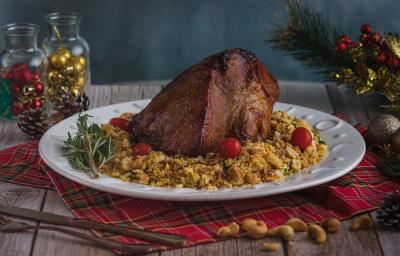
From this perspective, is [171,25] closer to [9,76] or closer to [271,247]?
[9,76]

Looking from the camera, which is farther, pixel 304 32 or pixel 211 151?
pixel 304 32

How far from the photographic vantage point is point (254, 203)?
3.19 m

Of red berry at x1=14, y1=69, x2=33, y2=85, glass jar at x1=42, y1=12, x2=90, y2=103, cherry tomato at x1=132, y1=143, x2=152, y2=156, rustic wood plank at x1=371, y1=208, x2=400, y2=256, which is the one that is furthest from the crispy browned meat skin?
glass jar at x1=42, y1=12, x2=90, y2=103

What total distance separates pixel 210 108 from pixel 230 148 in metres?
0.23

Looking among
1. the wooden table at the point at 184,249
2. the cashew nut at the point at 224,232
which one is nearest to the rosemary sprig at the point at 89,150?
the wooden table at the point at 184,249

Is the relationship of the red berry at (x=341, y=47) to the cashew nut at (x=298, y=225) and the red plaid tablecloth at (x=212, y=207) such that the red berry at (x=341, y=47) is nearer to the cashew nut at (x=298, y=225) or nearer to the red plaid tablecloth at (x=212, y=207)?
the red plaid tablecloth at (x=212, y=207)

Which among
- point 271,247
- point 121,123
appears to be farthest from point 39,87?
point 271,247

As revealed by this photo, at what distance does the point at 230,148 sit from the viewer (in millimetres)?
3293

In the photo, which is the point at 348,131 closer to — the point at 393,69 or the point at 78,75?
the point at 393,69

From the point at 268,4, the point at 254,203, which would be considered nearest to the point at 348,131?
the point at 254,203

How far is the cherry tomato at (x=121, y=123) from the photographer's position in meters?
3.78

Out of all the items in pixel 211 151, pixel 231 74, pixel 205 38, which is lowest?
pixel 205 38

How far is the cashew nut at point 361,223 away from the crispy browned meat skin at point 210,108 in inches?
29.4

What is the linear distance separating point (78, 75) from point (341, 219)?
2.47m
